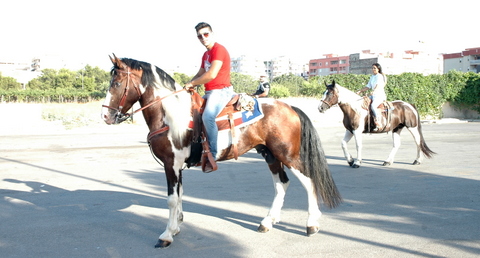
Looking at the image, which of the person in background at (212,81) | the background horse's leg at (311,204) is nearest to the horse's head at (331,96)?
the background horse's leg at (311,204)

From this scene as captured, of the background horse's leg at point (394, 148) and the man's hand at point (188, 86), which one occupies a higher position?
the man's hand at point (188, 86)

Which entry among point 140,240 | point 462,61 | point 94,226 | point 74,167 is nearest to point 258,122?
point 140,240

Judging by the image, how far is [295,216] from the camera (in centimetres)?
620

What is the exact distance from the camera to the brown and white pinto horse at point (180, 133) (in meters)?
5.18

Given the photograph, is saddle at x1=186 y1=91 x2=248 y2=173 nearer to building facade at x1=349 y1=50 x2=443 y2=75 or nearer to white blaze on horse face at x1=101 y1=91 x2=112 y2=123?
white blaze on horse face at x1=101 y1=91 x2=112 y2=123

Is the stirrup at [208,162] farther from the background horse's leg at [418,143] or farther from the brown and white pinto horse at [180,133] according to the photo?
the background horse's leg at [418,143]

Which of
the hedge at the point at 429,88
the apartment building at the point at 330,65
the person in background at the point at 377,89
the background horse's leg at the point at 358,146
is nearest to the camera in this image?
the background horse's leg at the point at 358,146

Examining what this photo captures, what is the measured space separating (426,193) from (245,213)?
3536 millimetres

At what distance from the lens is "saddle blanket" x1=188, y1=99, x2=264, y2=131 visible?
5.35 meters

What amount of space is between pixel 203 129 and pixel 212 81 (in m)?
0.67

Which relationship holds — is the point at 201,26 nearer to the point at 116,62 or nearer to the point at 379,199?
the point at 116,62

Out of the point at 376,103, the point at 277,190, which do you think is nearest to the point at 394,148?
the point at 376,103

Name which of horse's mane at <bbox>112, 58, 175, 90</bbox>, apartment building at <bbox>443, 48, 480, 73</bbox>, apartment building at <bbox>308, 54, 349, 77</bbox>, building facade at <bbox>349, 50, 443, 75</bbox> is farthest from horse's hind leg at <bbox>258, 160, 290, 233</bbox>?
apartment building at <bbox>308, 54, 349, 77</bbox>

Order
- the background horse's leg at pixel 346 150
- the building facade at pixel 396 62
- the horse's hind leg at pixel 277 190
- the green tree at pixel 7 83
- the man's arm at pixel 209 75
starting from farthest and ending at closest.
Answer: the building facade at pixel 396 62
the green tree at pixel 7 83
the background horse's leg at pixel 346 150
the horse's hind leg at pixel 277 190
the man's arm at pixel 209 75
